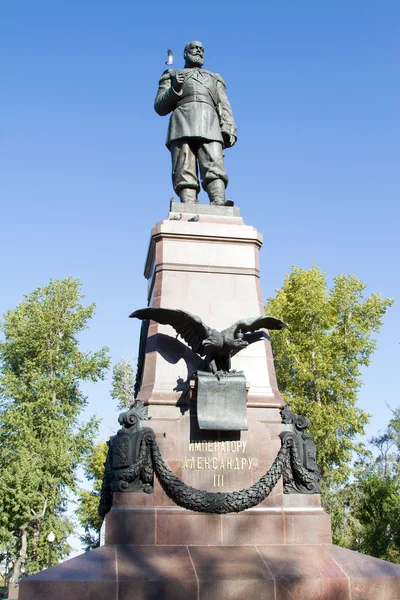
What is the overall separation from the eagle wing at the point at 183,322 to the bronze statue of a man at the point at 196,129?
2.83 metres

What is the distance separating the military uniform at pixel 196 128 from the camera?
1083 centimetres

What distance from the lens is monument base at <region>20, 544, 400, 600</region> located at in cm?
665

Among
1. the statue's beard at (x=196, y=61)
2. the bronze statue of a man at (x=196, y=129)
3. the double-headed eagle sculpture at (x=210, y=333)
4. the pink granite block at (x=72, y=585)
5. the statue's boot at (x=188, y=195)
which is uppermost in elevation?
the statue's beard at (x=196, y=61)

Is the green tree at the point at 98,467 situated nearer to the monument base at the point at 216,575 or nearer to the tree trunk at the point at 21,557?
the tree trunk at the point at 21,557

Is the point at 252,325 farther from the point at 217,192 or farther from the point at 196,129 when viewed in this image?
the point at 196,129

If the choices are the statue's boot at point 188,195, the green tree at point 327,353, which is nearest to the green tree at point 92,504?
the green tree at point 327,353

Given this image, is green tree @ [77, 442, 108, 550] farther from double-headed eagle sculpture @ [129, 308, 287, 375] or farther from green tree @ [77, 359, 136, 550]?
double-headed eagle sculpture @ [129, 308, 287, 375]

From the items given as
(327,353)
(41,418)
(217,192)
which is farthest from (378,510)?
(217,192)

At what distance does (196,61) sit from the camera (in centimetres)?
1138

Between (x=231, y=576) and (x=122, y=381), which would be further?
(x=122, y=381)

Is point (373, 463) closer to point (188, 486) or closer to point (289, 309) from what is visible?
point (289, 309)

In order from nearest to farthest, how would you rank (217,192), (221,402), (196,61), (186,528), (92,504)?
1. (186,528)
2. (221,402)
3. (217,192)
4. (196,61)
5. (92,504)

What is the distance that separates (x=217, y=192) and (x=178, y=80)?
6.75ft

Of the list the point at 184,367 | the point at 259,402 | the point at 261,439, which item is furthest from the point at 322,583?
the point at 184,367
